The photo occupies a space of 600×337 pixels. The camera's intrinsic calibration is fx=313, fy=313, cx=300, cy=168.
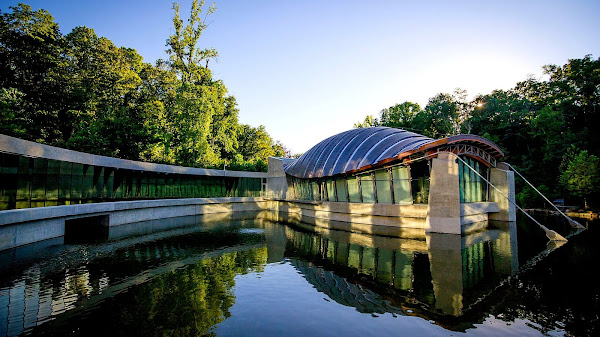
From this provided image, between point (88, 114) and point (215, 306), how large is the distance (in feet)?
129

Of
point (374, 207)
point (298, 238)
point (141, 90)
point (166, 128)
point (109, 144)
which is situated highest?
point (141, 90)

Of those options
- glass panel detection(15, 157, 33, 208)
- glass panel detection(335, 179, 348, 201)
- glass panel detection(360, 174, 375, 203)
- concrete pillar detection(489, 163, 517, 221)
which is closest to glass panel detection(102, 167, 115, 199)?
glass panel detection(15, 157, 33, 208)

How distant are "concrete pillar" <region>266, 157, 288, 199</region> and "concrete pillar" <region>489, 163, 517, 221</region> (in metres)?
25.8

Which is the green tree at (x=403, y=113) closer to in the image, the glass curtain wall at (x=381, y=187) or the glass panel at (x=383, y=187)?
the glass curtain wall at (x=381, y=187)

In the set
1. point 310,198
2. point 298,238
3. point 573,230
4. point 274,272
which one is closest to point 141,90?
point 310,198

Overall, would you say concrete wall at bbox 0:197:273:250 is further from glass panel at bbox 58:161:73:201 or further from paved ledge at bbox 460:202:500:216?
paved ledge at bbox 460:202:500:216

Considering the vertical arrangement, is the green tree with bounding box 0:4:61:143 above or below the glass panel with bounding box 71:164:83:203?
above

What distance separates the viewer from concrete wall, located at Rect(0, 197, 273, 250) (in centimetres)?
1545

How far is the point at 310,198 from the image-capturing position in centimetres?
Result: 3706

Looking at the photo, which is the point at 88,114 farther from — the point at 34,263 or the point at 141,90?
the point at 34,263

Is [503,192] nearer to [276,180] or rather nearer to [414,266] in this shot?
[414,266]

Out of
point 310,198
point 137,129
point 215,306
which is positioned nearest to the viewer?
point 215,306

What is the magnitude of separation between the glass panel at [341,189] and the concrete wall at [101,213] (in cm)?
1753

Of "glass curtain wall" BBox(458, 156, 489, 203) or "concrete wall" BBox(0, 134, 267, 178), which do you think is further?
"glass curtain wall" BBox(458, 156, 489, 203)
